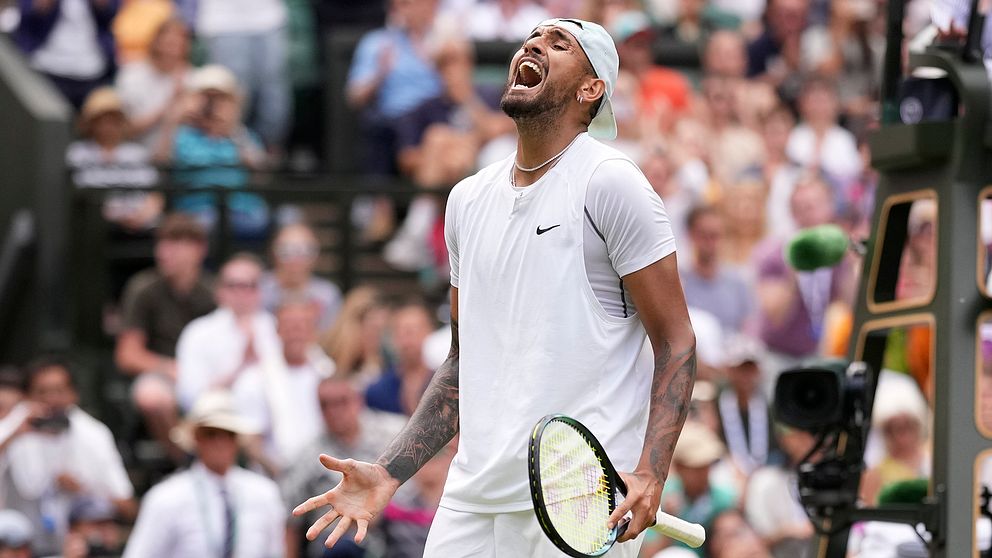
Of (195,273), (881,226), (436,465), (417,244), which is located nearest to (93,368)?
(195,273)

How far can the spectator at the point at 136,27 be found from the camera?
12.8m

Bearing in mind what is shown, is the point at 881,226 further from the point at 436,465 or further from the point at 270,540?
the point at 270,540

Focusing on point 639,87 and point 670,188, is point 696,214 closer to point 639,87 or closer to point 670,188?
point 670,188

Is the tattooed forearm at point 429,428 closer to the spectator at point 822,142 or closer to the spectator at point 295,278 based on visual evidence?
the spectator at point 295,278

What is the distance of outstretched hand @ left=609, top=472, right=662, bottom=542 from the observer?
414 centimetres

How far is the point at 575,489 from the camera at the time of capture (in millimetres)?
4152

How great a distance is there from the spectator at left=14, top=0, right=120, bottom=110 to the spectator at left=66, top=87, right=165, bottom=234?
73cm

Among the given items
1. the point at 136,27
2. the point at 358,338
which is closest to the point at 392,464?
the point at 358,338

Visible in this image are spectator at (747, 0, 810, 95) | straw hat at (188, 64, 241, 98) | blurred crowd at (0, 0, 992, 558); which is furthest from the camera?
spectator at (747, 0, 810, 95)

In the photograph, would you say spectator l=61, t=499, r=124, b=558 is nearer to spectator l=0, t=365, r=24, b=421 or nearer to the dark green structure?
spectator l=0, t=365, r=24, b=421

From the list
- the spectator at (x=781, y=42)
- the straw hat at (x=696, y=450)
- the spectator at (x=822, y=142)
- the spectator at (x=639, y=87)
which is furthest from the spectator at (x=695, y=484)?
the spectator at (x=781, y=42)

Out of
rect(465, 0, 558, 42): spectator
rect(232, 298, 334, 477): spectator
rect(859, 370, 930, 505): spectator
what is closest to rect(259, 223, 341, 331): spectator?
rect(232, 298, 334, 477): spectator

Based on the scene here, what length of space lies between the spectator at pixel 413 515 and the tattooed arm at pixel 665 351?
4454 mm

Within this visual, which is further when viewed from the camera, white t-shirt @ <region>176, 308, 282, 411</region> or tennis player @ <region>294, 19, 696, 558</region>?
white t-shirt @ <region>176, 308, 282, 411</region>
